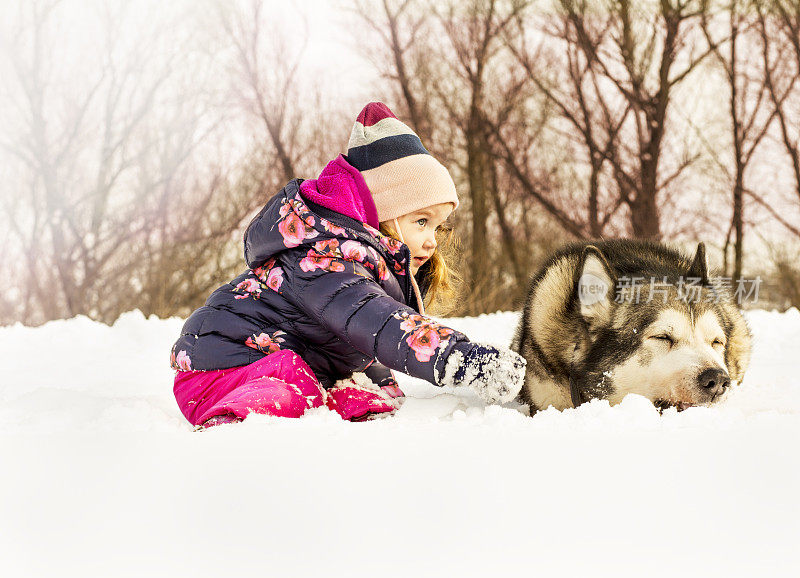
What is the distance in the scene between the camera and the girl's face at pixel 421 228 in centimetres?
305

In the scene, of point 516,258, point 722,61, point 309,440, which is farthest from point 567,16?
point 309,440

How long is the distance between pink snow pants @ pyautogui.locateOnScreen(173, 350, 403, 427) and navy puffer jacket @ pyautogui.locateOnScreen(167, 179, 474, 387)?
0.08 meters

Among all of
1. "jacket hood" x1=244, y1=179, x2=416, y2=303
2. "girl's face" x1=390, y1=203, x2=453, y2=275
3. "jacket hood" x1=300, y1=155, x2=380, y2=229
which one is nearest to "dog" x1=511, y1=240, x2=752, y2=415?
"girl's face" x1=390, y1=203, x2=453, y2=275

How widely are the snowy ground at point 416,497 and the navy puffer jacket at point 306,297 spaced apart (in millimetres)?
527

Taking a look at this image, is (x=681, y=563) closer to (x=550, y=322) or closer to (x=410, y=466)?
(x=410, y=466)

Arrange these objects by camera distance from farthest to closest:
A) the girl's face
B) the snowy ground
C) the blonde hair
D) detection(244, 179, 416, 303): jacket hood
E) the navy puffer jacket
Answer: the blonde hair
the girl's face
detection(244, 179, 416, 303): jacket hood
the navy puffer jacket
the snowy ground

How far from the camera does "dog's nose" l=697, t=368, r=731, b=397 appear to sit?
2.35 meters

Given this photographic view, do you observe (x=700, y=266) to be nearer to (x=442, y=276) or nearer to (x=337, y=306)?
(x=442, y=276)

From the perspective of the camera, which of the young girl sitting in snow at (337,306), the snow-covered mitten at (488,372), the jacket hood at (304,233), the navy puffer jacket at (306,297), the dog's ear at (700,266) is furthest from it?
the dog's ear at (700,266)

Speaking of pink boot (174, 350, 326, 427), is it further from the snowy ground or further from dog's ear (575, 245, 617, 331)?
dog's ear (575, 245, 617, 331)

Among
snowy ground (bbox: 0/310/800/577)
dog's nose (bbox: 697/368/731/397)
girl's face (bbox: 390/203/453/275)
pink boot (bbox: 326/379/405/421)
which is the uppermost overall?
girl's face (bbox: 390/203/453/275)

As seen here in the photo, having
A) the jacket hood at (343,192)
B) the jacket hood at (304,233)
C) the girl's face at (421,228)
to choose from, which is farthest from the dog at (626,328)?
the jacket hood at (343,192)

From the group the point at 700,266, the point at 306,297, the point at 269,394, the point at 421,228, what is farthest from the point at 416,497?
the point at 700,266

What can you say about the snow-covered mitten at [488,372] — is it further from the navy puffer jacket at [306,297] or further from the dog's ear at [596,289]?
the dog's ear at [596,289]
